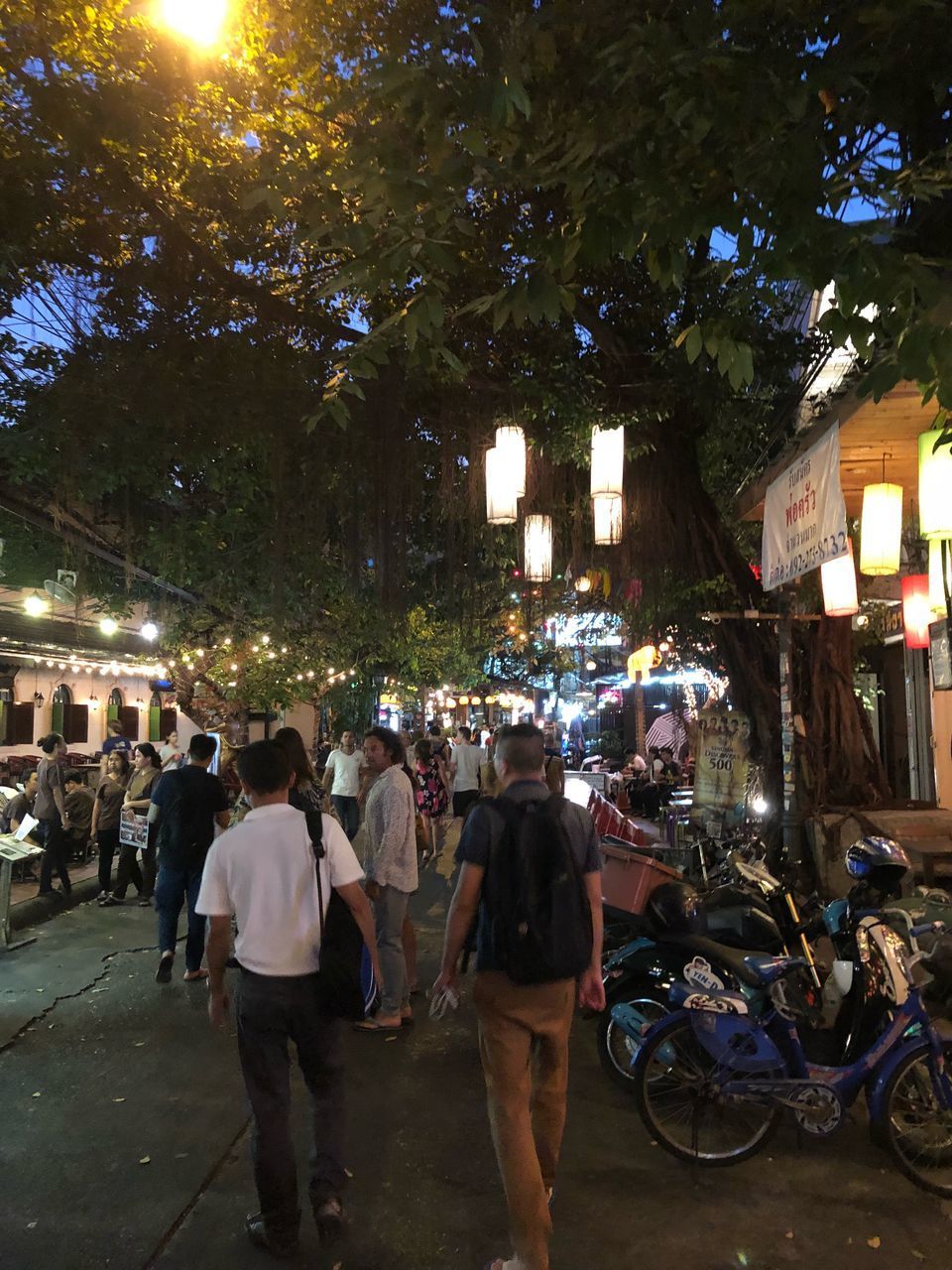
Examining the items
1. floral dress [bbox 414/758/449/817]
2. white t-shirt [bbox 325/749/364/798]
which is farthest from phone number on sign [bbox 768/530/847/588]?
white t-shirt [bbox 325/749/364/798]

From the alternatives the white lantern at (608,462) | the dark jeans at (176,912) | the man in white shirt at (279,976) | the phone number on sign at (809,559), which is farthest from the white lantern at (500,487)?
the man in white shirt at (279,976)

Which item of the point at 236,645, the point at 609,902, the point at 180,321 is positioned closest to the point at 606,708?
the point at 236,645

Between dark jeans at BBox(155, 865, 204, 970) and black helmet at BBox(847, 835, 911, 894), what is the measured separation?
487 cm

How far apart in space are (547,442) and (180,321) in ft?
12.6

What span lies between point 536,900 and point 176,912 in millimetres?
4870

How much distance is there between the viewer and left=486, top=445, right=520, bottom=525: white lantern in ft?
24.9

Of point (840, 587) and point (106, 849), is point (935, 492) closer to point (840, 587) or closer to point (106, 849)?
point (840, 587)

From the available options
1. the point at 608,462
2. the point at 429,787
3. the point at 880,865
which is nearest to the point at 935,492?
the point at 880,865

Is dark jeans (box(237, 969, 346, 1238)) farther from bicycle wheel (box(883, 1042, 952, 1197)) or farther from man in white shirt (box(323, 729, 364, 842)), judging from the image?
man in white shirt (box(323, 729, 364, 842))

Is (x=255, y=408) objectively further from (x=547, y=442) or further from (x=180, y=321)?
(x=547, y=442)

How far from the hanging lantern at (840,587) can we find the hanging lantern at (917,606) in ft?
1.34

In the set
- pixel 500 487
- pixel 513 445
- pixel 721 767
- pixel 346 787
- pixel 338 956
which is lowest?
pixel 346 787

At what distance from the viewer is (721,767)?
887 cm

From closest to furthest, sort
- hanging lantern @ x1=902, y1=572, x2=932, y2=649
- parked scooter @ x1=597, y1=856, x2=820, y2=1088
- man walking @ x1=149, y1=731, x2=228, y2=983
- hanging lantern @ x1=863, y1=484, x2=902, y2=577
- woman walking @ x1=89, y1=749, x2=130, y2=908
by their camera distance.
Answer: parked scooter @ x1=597, y1=856, x2=820, y2=1088 < hanging lantern @ x1=863, y1=484, x2=902, y2=577 < man walking @ x1=149, y1=731, x2=228, y2=983 < hanging lantern @ x1=902, y1=572, x2=932, y2=649 < woman walking @ x1=89, y1=749, x2=130, y2=908
